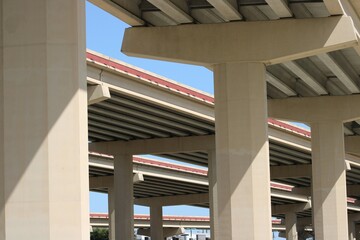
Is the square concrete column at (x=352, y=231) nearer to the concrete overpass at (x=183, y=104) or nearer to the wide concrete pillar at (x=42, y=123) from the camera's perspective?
the concrete overpass at (x=183, y=104)

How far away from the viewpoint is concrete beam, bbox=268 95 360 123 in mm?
52562

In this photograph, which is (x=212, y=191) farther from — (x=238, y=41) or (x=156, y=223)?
(x=156, y=223)

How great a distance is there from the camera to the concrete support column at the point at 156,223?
10147 cm

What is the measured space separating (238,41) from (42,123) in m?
16.6

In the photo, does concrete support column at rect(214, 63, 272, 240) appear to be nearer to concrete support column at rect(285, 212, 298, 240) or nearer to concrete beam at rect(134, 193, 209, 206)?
concrete beam at rect(134, 193, 209, 206)

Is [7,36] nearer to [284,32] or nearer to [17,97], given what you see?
[17,97]

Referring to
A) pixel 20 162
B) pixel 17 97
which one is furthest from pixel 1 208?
pixel 17 97

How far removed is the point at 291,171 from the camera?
291 ft

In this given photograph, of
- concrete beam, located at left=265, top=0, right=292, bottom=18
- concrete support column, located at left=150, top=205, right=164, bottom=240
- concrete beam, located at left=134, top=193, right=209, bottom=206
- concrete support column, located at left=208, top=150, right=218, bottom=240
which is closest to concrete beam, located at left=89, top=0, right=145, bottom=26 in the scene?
concrete beam, located at left=265, top=0, right=292, bottom=18

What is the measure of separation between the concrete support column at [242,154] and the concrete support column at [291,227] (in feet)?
278

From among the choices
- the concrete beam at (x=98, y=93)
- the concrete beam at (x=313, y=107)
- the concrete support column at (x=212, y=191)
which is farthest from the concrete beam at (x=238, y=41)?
the concrete support column at (x=212, y=191)

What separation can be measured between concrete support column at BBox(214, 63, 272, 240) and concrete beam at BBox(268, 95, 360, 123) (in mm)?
16875

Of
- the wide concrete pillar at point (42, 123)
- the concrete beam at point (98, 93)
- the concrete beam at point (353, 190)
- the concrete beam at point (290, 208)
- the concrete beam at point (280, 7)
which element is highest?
the concrete beam at point (280, 7)

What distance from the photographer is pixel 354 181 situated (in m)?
109
